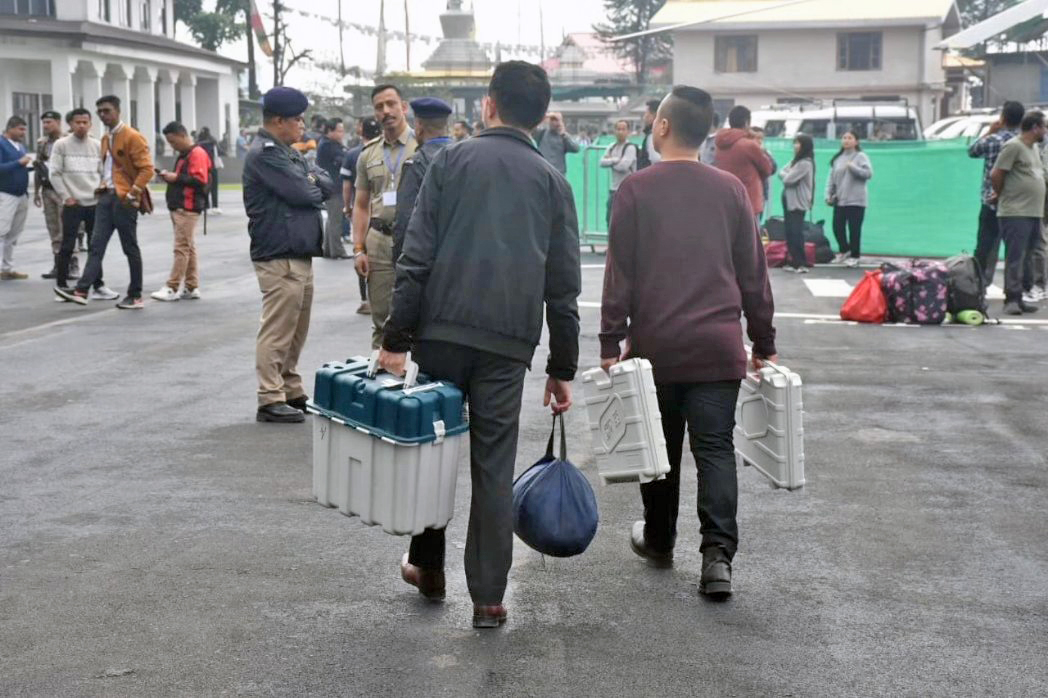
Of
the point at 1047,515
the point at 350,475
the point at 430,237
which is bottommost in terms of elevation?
the point at 1047,515

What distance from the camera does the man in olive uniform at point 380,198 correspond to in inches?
364

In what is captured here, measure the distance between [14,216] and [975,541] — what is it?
13.8 metres

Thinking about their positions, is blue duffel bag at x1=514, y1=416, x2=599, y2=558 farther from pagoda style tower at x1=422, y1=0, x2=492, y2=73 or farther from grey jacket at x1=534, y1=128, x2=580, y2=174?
pagoda style tower at x1=422, y1=0, x2=492, y2=73

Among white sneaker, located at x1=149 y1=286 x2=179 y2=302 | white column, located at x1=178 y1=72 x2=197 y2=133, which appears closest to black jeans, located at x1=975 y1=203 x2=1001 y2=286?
white sneaker, located at x1=149 y1=286 x2=179 y2=302

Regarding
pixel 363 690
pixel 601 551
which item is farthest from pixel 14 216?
pixel 363 690

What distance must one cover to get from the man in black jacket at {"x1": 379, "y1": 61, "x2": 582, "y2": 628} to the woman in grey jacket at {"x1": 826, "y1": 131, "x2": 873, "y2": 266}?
47.2ft

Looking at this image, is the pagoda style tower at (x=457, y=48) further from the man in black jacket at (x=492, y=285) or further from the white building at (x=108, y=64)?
the man in black jacket at (x=492, y=285)

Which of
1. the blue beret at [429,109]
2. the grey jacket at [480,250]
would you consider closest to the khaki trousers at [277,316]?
the blue beret at [429,109]

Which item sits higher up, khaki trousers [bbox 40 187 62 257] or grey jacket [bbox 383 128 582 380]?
grey jacket [bbox 383 128 582 380]

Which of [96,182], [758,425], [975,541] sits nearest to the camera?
[758,425]

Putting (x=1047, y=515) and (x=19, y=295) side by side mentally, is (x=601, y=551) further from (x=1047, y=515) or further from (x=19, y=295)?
(x=19, y=295)

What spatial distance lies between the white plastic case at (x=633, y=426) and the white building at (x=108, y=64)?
45691mm

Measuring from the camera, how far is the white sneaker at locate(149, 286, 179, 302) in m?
15.5

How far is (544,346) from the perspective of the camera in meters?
12.3
